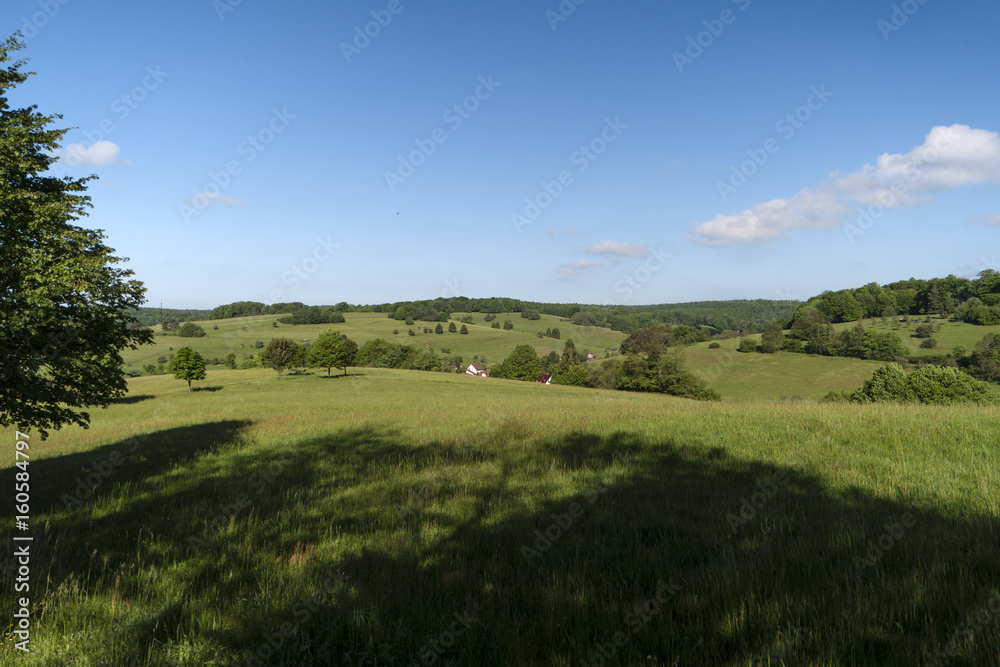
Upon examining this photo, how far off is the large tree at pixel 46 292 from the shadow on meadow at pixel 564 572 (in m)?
4.60

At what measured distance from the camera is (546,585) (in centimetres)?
392

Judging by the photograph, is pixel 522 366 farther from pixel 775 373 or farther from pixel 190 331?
pixel 190 331

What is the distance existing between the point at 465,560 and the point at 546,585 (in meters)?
0.98

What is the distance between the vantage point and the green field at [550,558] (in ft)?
10.2

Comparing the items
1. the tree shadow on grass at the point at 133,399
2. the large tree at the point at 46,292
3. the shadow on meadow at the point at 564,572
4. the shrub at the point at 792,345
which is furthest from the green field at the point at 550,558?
Result: the shrub at the point at 792,345

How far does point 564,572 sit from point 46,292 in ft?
36.0

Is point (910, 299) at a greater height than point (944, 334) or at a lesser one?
greater

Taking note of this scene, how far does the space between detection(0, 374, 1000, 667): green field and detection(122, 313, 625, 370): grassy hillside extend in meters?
116

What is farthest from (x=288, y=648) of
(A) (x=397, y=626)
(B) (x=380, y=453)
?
(B) (x=380, y=453)

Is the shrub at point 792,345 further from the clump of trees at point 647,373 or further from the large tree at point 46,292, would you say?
the large tree at point 46,292

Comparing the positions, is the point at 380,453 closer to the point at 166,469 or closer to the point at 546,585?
the point at 166,469

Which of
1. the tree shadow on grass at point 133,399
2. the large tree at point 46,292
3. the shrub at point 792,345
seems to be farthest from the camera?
the shrub at point 792,345

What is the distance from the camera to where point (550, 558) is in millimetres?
4473

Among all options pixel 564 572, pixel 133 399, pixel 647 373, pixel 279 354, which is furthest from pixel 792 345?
pixel 133 399
